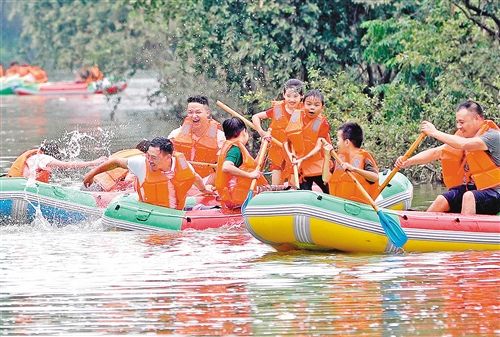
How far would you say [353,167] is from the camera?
1252 cm

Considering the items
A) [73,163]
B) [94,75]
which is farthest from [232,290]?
[94,75]

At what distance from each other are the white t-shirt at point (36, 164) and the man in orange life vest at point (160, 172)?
1.22 metres

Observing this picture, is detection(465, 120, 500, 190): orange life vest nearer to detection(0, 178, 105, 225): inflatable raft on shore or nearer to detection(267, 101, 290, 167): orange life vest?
detection(267, 101, 290, 167): orange life vest

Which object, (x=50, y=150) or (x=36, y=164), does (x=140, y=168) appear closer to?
(x=36, y=164)

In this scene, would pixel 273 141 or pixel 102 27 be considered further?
pixel 102 27

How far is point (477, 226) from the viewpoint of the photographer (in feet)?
40.4

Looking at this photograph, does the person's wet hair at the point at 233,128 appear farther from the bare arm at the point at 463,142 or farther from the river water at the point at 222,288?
the bare arm at the point at 463,142

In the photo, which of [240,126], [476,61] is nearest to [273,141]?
[240,126]

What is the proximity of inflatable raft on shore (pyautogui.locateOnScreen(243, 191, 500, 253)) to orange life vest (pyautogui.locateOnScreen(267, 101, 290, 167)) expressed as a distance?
7.37 feet

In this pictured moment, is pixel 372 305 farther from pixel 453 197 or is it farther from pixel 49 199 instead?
pixel 49 199

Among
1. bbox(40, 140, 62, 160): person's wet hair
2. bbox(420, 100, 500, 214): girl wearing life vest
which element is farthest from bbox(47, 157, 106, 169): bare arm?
bbox(420, 100, 500, 214): girl wearing life vest

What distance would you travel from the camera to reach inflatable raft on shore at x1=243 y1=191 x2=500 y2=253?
40.2ft

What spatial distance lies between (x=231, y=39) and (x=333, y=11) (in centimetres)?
148

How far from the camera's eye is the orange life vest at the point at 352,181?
1260cm
